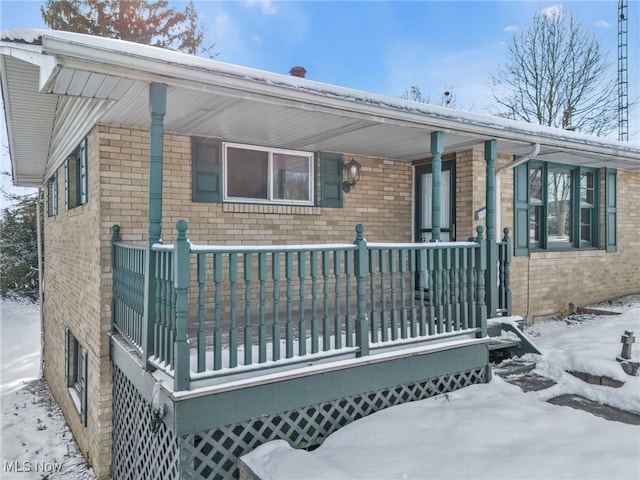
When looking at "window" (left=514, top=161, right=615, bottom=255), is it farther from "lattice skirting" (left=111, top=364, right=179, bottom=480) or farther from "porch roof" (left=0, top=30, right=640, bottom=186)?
"lattice skirting" (left=111, top=364, right=179, bottom=480)

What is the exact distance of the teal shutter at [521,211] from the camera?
737 cm

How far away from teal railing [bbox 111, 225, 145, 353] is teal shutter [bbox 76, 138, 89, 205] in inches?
46.0

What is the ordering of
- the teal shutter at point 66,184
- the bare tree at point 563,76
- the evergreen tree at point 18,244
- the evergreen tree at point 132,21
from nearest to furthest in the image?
the teal shutter at point 66,184
the evergreen tree at point 132,21
the bare tree at point 563,76
the evergreen tree at point 18,244

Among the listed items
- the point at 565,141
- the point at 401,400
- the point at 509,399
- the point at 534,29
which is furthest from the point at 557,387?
the point at 534,29

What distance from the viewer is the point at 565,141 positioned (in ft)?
20.9

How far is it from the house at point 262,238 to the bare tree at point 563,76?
1142cm

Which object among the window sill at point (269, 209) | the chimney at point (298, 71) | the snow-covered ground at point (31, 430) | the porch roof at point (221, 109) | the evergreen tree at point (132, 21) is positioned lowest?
the snow-covered ground at point (31, 430)

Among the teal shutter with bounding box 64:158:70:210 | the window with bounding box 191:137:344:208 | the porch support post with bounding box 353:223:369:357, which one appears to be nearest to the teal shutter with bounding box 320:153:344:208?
the window with bounding box 191:137:344:208

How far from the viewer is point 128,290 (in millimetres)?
4371

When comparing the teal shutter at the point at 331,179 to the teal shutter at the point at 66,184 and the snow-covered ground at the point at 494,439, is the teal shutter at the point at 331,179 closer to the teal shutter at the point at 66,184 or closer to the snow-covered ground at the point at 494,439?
the snow-covered ground at the point at 494,439

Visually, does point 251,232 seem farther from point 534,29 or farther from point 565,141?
point 534,29

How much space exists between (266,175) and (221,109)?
6.00 feet

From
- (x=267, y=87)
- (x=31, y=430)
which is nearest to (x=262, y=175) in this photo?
(x=267, y=87)

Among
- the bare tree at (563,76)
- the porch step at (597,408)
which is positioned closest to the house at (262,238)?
the porch step at (597,408)
